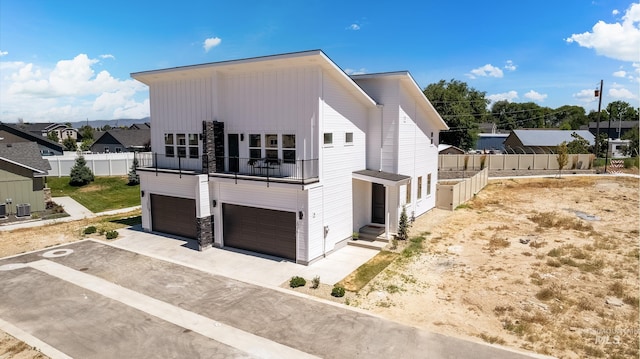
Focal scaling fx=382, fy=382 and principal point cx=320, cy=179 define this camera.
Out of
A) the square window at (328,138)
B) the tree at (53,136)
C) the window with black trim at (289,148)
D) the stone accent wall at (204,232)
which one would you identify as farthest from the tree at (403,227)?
the tree at (53,136)

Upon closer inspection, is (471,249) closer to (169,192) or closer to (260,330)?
(260,330)

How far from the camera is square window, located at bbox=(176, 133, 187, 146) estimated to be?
19.2 m

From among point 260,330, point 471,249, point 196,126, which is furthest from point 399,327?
point 196,126

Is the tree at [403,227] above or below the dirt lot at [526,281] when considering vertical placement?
above

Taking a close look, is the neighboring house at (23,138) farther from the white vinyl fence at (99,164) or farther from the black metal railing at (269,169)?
the black metal railing at (269,169)

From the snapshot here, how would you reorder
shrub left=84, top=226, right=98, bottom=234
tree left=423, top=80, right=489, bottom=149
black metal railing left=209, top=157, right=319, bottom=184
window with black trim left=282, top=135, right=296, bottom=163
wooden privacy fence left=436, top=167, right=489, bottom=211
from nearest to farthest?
1. black metal railing left=209, top=157, right=319, bottom=184
2. window with black trim left=282, top=135, right=296, bottom=163
3. shrub left=84, top=226, right=98, bottom=234
4. wooden privacy fence left=436, top=167, right=489, bottom=211
5. tree left=423, top=80, right=489, bottom=149

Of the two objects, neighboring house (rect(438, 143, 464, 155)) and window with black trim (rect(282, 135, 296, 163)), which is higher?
window with black trim (rect(282, 135, 296, 163))

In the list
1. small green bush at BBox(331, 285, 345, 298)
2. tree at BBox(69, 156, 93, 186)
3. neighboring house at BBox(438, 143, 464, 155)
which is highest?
neighboring house at BBox(438, 143, 464, 155)

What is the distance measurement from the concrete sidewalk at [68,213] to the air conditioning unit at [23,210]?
0.53 meters

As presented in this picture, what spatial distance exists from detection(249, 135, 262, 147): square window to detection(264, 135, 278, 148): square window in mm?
377

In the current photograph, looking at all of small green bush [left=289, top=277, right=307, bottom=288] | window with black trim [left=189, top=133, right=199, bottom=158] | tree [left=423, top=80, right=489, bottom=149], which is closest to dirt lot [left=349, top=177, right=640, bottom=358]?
small green bush [left=289, top=277, right=307, bottom=288]

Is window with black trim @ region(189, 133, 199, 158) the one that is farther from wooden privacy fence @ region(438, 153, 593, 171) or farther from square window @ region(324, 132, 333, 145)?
wooden privacy fence @ region(438, 153, 593, 171)

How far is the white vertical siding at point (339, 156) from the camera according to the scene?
15.9m

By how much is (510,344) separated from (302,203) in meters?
8.41
